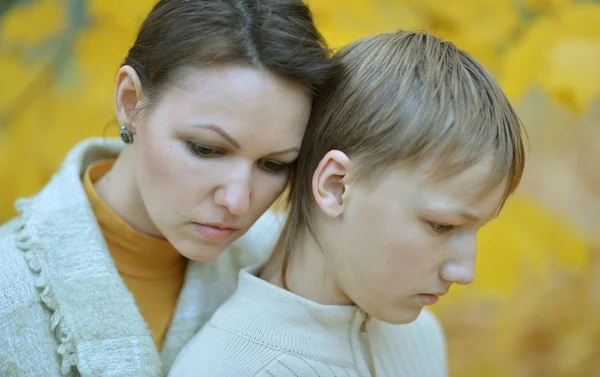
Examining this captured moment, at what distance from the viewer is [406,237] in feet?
3.89

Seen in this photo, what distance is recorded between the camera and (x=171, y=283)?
5.03 ft

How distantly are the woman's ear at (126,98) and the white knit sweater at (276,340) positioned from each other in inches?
13.4

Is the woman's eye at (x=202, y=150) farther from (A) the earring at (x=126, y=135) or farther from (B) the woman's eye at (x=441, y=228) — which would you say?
(B) the woman's eye at (x=441, y=228)

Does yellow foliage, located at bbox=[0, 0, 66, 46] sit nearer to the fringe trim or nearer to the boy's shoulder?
the fringe trim

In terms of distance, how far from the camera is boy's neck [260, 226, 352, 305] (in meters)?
1.30

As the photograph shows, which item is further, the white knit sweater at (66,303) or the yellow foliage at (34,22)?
the yellow foliage at (34,22)

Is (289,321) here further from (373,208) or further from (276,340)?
(373,208)

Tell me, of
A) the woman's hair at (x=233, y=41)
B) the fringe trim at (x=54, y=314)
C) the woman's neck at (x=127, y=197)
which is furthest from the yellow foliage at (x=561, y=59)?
the fringe trim at (x=54, y=314)

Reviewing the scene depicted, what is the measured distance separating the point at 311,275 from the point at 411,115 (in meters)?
0.32

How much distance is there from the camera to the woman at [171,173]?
122cm

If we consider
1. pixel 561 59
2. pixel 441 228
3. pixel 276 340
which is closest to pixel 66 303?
pixel 276 340

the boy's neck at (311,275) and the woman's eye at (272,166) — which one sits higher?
the woman's eye at (272,166)

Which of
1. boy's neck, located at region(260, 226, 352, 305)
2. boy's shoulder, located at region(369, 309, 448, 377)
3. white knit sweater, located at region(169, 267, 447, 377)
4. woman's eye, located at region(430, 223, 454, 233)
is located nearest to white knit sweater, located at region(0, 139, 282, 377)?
white knit sweater, located at region(169, 267, 447, 377)

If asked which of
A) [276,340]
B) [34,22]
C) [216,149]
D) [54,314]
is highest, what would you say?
[216,149]
